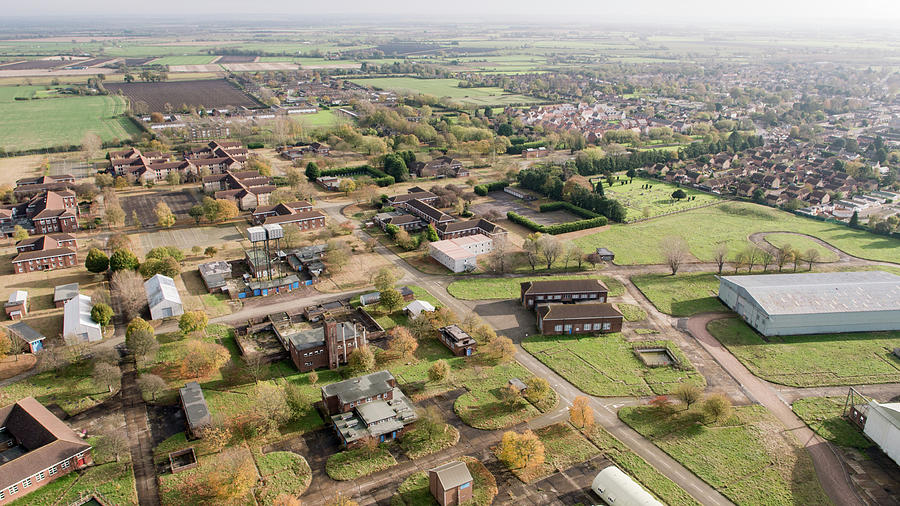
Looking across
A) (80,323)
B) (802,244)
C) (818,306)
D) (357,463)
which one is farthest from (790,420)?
(80,323)

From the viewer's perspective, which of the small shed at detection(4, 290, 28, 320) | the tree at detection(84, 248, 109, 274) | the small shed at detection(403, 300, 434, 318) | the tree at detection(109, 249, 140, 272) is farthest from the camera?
the tree at detection(84, 248, 109, 274)

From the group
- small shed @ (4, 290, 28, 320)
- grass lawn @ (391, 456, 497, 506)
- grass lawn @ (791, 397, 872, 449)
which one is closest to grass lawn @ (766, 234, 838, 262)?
grass lawn @ (791, 397, 872, 449)

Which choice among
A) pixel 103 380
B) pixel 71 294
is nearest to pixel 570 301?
pixel 103 380

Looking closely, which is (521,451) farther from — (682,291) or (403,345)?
(682,291)

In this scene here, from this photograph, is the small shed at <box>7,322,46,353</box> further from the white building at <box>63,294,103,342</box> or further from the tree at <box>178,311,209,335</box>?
the tree at <box>178,311,209,335</box>

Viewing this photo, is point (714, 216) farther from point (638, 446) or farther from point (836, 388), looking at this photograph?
point (638, 446)
